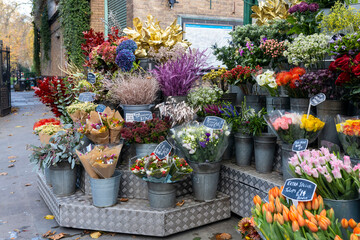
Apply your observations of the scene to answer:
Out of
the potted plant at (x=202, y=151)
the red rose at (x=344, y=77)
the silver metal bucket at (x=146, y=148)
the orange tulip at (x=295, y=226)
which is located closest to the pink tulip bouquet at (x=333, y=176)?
the orange tulip at (x=295, y=226)

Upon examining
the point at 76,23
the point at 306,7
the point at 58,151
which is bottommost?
the point at 58,151

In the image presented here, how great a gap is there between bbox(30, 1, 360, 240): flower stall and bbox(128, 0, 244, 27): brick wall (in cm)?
504

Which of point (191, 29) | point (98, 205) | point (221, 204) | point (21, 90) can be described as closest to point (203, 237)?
point (221, 204)

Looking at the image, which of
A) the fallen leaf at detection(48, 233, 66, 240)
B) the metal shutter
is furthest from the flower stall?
the metal shutter

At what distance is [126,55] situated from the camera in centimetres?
381

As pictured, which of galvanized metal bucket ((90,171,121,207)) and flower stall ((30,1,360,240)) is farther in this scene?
galvanized metal bucket ((90,171,121,207))

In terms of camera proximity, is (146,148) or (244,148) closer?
(146,148)

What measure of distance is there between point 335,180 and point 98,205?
207 centimetres

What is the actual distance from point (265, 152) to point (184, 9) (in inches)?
282

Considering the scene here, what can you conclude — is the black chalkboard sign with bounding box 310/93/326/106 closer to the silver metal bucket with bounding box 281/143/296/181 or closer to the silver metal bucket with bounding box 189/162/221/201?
the silver metal bucket with bounding box 281/143/296/181

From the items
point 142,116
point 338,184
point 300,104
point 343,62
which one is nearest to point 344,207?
point 338,184

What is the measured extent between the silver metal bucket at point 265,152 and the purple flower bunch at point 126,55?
5.62ft

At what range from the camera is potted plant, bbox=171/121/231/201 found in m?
3.01

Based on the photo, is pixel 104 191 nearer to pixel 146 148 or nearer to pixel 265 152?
pixel 146 148
